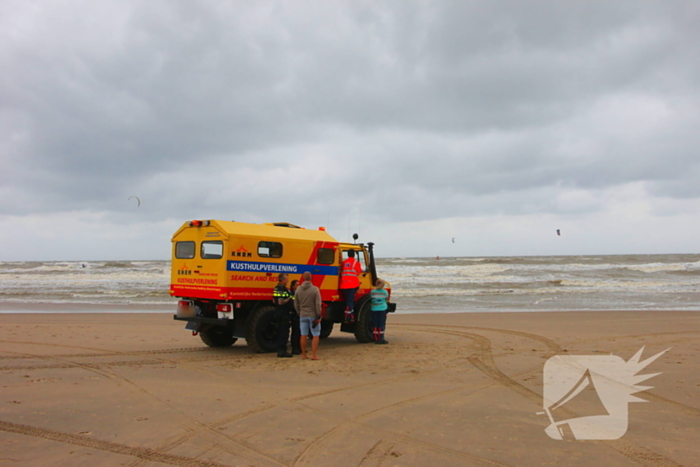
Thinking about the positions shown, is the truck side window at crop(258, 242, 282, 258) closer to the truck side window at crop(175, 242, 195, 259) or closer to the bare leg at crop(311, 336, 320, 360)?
the truck side window at crop(175, 242, 195, 259)

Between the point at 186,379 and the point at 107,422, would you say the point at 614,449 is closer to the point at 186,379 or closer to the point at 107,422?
the point at 107,422

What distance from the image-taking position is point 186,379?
8039mm

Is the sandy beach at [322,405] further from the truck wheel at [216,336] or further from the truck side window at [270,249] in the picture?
the truck side window at [270,249]

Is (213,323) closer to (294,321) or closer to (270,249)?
(294,321)

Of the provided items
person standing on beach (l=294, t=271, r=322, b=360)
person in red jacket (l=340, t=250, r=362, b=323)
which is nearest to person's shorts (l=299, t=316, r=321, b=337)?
person standing on beach (l=294, t=271, r=322, b=360)

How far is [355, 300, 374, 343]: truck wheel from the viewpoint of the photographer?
1208 centimetres

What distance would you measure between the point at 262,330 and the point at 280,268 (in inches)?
52.7

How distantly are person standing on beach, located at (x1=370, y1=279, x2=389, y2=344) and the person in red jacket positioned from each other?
46 cm

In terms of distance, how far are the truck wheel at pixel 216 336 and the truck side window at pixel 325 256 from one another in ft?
8.60

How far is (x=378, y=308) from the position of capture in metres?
11.8

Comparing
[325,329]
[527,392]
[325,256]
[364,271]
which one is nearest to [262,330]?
[325,256]

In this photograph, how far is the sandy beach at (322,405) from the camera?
4.75 meters

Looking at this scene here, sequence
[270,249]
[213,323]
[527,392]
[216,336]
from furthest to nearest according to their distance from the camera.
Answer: [216,336] < [270,249] < [213,323] < [527,392]

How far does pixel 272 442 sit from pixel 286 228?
661cm
